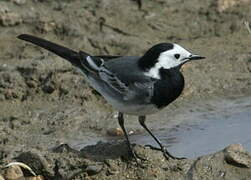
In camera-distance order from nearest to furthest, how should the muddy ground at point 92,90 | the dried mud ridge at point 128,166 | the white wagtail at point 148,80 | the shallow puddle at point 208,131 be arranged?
the dried mud ridge at point 128,166
the muddy ground at point 92,90
the white wagtail at point 148,80
the shallow puddle at point 208,131

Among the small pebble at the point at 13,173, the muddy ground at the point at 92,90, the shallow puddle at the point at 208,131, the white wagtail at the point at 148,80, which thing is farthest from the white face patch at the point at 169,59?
the small pebble at the point at 13,173

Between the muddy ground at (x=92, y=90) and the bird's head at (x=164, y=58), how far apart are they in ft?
2.17

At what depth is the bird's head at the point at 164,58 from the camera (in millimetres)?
6641

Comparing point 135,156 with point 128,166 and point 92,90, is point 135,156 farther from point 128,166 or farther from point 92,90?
point 92,90

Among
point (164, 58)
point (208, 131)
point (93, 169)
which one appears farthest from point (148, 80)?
point (208, 131)

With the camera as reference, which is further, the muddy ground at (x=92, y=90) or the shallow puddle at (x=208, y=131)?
the shallow puddle at (x=208, y=131)

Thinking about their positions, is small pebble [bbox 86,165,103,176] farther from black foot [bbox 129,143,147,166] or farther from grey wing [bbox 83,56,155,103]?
grey wing [bbox 83,56,155,103]

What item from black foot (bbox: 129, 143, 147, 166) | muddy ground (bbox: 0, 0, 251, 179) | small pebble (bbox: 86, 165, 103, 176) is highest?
black foot (bbox: 129, 143, 147, 166)

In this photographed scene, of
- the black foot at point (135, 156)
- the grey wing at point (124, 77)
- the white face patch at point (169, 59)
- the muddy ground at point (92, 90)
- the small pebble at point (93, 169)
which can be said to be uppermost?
the white face patch at point (169, 59)

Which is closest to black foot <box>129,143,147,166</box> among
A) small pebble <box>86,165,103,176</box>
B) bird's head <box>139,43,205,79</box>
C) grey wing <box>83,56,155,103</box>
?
small pebble <box>86,165,103,176</box>

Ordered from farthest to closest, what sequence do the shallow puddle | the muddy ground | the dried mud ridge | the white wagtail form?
the shallow puddle, the white wagtail, the muddy ground, the dried mud ridge

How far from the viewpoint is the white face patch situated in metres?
6.64

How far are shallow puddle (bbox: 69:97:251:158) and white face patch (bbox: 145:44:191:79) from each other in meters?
0.87

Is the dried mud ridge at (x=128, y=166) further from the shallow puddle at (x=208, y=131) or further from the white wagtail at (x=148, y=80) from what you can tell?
the shallow puddle at (x=208, y=131)
